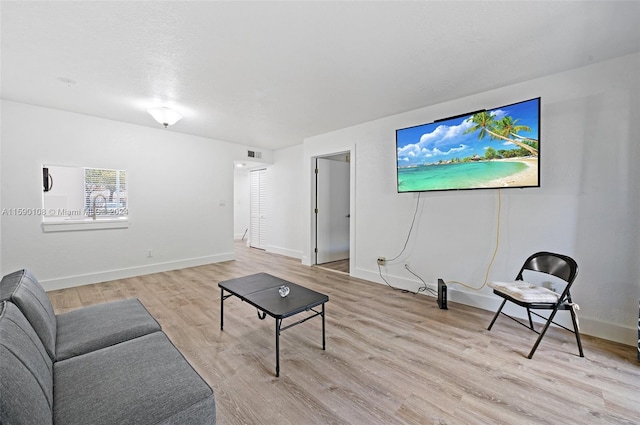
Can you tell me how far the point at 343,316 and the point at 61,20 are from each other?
342 centimetres

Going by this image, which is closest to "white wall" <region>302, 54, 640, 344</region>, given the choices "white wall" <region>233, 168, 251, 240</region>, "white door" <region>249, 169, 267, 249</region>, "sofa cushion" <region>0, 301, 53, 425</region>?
"sofa cushion" <region>0, 301, 53, 425</region>

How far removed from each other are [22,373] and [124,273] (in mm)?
4012

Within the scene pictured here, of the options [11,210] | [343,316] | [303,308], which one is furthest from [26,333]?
[11,210]

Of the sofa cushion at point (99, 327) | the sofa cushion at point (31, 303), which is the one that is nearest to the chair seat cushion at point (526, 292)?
the sofa cushion at point (99, 327)

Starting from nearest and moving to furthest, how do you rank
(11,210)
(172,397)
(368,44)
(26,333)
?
(172,397)
(26,333)
(368,44)
(11,210)

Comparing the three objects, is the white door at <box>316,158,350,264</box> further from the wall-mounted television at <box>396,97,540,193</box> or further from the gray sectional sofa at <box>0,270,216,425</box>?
the gray sectional sofa at <box>0,270,216,425</box>

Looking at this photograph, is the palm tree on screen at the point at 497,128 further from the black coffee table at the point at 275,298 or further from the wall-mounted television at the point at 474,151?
the black coffee table at the point at 275,298

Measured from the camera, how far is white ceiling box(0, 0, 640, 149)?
1817mm

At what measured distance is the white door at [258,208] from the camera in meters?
6.77

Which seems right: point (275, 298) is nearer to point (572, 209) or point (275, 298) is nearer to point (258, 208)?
point (572, 209)

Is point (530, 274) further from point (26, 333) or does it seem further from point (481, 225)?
point (26, 333)

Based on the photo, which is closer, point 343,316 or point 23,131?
point 343,316

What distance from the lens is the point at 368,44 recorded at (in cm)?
219

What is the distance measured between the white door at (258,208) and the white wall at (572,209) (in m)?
4.11
